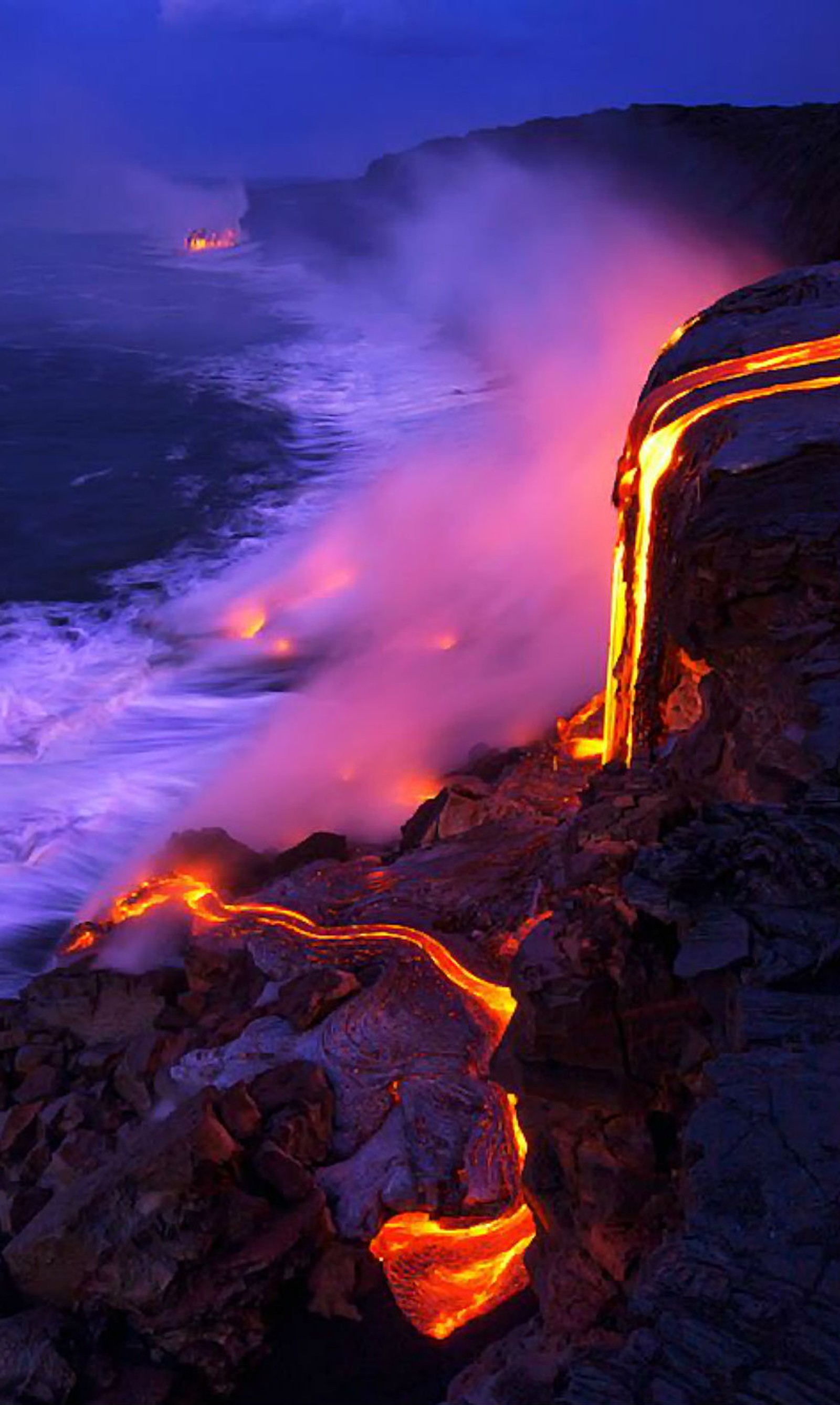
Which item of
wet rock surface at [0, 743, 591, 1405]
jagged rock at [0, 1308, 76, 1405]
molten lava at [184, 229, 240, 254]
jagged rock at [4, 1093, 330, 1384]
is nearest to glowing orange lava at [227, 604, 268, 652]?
wet rock surface at [0, 743, 591, 1405]

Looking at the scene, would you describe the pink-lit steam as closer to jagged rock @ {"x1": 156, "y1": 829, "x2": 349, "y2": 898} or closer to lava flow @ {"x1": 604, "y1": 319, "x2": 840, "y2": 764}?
jagged rock @ {"x1": 156, "y1": 829, "x2": 349, "y2": 898}

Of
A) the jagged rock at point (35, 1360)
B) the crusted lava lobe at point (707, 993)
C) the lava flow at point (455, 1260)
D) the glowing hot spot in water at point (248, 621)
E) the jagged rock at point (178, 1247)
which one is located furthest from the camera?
the glowing hot spot in water at point (248, 621)

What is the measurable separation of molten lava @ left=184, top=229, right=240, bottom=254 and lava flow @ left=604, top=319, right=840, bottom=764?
4491cm

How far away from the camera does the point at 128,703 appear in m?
9.95

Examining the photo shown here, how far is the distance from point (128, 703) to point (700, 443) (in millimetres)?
6616

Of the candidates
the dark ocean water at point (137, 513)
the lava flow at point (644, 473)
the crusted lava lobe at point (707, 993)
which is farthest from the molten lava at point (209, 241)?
the crusted lava lobe at point (707, 993)

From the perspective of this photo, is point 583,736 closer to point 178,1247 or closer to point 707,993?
point 178,1247

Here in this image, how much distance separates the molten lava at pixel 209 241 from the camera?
155 ft

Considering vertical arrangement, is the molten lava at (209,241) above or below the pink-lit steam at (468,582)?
above

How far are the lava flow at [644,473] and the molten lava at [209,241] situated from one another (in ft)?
147

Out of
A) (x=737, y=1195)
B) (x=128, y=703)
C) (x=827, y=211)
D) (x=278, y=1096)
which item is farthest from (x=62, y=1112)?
(x=827, y=211)

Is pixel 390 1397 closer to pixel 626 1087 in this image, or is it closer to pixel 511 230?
pixel 626 1087

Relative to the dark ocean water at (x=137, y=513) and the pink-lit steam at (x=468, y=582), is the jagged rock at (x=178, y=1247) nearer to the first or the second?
the dark ocean water at (x=137, y=513)

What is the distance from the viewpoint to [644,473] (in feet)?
16.3
